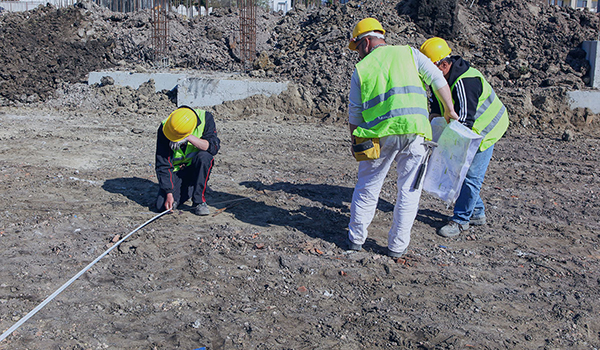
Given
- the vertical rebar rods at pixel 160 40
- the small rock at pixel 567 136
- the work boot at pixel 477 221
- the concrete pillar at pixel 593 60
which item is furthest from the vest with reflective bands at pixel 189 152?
the concrete pillar at pixel 593 60

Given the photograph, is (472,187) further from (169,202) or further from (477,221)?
(169,202)

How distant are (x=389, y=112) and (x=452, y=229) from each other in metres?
1.70

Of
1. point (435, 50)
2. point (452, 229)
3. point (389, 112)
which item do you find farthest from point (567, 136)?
point (389, 112)

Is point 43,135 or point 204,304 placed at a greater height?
point 204,304

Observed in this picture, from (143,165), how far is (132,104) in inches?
200

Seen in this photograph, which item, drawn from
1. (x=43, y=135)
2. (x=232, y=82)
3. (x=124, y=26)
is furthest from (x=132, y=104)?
(x=124, y=26)

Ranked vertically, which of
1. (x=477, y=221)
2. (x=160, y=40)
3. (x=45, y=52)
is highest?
→ (x=160, y=40)

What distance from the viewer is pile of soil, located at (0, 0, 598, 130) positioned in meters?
11.1

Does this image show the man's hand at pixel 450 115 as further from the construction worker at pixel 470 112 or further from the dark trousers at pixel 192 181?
the dark trousers at pixel 192 181

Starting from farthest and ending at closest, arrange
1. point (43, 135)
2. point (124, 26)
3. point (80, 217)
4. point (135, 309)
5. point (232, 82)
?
point (124, 26)
point (232, 82)
point (43, 135)
point (80, 217)
point (135, 309)

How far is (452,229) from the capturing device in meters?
4.64

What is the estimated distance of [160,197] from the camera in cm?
493

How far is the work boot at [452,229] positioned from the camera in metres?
4.59

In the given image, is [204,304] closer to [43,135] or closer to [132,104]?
[43,135]
